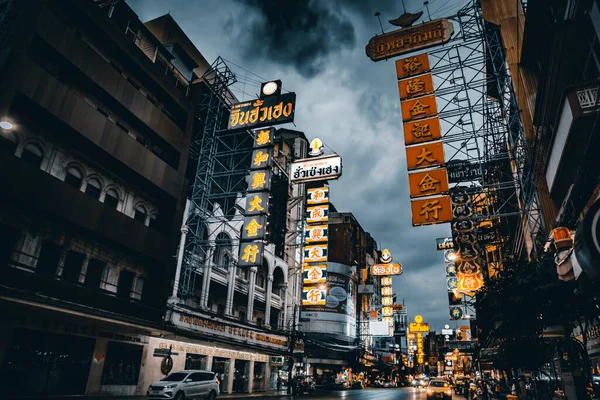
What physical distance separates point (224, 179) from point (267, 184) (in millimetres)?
8366

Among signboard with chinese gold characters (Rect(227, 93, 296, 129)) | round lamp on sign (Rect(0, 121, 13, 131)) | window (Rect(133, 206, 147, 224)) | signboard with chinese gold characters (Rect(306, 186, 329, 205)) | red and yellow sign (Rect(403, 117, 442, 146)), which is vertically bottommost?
window (Rect(133, 206, 147, 224))

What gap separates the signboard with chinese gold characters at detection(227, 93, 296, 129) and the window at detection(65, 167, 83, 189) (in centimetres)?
1152

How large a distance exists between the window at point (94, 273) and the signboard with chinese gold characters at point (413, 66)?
70.8 ft

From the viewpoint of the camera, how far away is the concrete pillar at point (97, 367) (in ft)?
68.2

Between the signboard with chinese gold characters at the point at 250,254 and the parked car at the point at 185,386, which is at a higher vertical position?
the signboard with chinese gold characters at the point at 250,254

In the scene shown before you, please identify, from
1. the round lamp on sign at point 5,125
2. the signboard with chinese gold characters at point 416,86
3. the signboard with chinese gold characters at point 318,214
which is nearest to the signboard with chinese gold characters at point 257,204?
the signboard with chinese gold characters at point 416,86

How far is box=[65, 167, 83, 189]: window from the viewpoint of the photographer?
22234mm

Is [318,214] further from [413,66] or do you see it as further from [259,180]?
[413,66]

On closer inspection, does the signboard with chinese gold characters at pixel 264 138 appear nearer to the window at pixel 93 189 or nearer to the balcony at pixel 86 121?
the balcony at pixel 86 121

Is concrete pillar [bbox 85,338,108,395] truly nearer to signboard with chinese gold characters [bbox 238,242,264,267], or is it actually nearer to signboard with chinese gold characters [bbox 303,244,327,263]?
signboard with chinese gold characters [bbox 238,242,264,267]

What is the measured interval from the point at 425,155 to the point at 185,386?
1744 centimetres

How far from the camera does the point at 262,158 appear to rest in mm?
28609

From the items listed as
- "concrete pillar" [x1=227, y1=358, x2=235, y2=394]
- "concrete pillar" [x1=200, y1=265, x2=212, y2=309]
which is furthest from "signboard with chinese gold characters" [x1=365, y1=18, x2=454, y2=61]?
"concrete pillar" [x1=227, y1=358, x2=235, y2=394]

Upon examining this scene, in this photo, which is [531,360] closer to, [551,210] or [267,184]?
[551,210]
